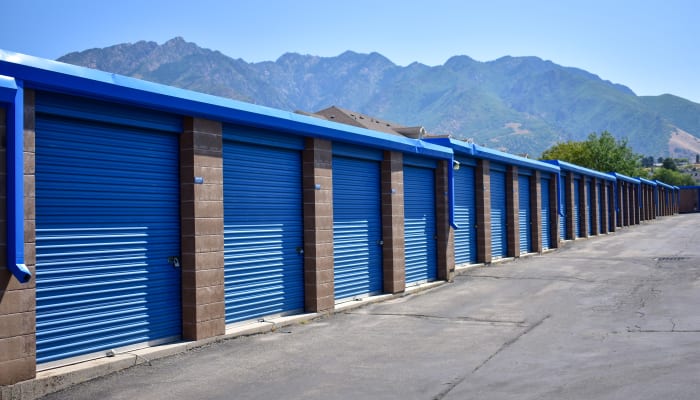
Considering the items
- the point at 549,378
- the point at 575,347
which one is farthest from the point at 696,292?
the point at 549,378

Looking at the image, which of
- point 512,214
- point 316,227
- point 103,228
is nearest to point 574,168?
point 512,214

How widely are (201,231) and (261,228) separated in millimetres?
1814

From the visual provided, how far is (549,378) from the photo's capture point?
7.46 metres

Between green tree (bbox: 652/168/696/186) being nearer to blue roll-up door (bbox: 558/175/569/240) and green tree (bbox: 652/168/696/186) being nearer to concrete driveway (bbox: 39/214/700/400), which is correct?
blue roll-up door (bbox: 558/175/569/240)

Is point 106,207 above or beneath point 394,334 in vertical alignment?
above

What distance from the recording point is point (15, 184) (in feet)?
22.4

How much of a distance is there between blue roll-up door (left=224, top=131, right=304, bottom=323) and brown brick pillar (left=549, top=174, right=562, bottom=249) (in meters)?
18.5

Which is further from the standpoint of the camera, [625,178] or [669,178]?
[669,178]

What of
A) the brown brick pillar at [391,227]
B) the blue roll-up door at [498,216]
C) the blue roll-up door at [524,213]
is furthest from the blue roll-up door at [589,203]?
the brown brick pillar at [391,227]

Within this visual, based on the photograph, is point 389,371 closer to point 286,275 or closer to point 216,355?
point 216,355

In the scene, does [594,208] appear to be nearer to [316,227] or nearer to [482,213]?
[482,213]

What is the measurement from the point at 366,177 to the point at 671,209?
2952 inches

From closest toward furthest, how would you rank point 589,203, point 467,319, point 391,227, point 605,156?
1. point 467,319
2. point 391,227
3. point 589,203
4. point 605,156

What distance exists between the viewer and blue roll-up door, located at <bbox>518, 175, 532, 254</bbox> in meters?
24.6
